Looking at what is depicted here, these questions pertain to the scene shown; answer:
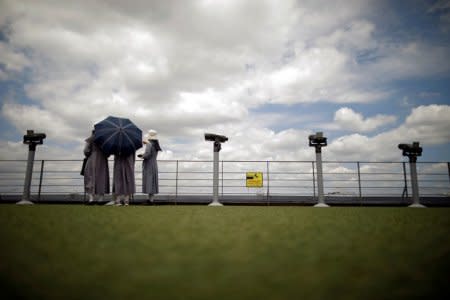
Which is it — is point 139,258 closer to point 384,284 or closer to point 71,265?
point 71,265

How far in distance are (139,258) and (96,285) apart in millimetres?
350

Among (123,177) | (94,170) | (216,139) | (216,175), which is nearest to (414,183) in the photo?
(216,175)

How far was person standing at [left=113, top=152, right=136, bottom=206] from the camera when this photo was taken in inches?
229

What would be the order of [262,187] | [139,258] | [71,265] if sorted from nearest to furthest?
[71,265], [139,258], [262,187]

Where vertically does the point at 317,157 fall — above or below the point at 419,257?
above

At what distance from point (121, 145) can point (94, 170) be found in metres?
0.85

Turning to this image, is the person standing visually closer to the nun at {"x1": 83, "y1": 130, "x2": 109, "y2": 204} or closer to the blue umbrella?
the blue umbrella

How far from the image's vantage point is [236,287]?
34.1 inches

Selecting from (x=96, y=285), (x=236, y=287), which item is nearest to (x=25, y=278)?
(x=96, y=285)

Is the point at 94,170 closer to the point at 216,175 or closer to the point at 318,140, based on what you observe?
the point at 216,175

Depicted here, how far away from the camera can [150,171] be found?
6316 millimetres

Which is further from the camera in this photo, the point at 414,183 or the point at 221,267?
the point at 414,183

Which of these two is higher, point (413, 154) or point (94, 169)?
point (413, 154)

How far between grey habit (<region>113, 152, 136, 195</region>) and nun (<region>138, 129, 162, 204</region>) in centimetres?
38
